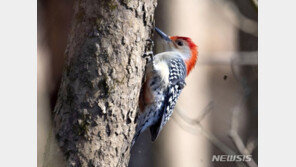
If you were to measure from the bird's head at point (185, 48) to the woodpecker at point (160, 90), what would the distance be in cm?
19

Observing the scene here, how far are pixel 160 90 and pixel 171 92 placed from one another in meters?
0.11

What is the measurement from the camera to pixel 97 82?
8.93ft

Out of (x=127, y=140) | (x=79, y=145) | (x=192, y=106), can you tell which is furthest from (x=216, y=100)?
(x=79, y=145)

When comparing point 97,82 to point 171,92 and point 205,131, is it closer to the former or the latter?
point 171,92

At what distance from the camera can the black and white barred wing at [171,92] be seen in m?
3.41

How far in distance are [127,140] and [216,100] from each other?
1.24 metres

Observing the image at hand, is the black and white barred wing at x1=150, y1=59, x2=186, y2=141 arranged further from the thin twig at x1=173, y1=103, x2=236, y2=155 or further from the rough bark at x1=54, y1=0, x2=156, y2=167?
the rough bark at x1=54, y1=0, x2=156, y2=167

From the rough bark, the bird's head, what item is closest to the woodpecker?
the bird's head

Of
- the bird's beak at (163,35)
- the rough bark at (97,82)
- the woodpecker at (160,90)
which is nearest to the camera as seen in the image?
the rough bark at (97,82)

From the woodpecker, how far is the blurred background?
251 mm
